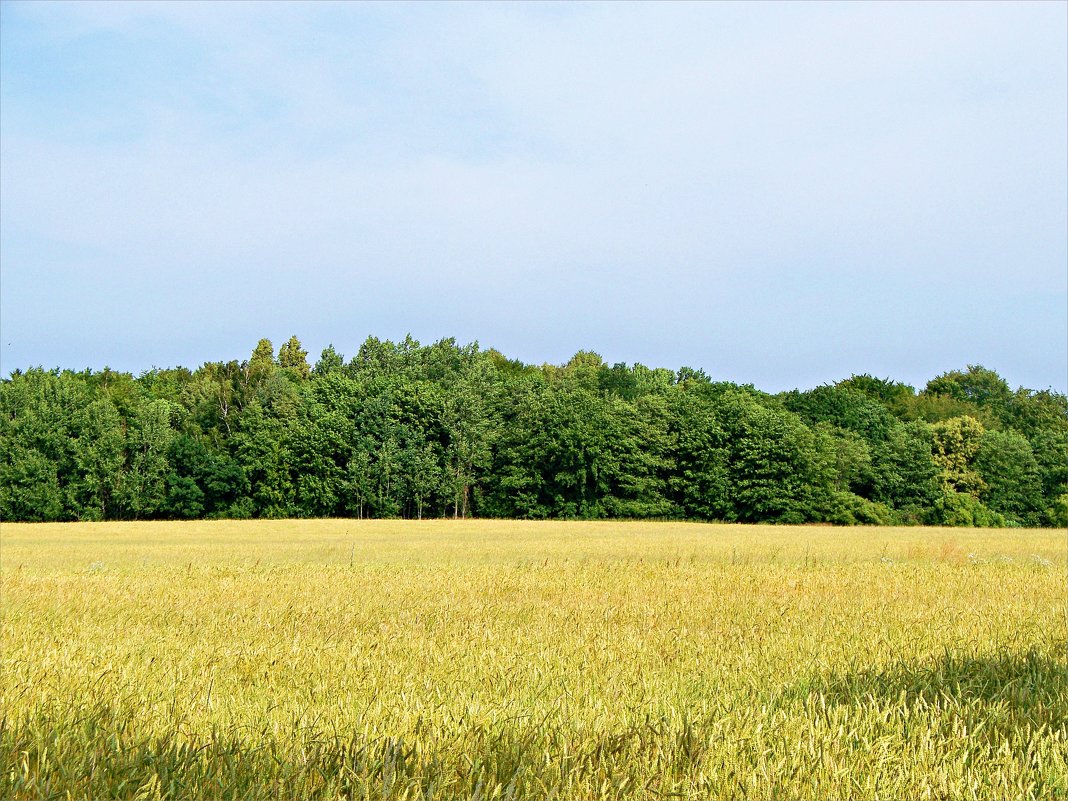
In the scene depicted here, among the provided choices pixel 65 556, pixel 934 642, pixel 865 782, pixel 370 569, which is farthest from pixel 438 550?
pixel 865 782

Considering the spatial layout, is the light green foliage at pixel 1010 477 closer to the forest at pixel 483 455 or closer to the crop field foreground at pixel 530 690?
the forest at pixel 483 455

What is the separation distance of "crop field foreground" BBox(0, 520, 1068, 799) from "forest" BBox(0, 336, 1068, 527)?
2365 inches

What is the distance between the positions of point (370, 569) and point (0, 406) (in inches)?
2519

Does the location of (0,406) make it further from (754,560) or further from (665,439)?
(754,560)

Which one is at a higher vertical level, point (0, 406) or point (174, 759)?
point (0, 406)

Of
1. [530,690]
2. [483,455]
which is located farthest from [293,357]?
[530,690]

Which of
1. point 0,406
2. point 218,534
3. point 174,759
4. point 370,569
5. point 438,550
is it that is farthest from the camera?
point 0,406

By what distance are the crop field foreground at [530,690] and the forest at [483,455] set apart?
60074 millimetres

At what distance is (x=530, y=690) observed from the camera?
19.9ft

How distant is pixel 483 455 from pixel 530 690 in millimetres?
72197

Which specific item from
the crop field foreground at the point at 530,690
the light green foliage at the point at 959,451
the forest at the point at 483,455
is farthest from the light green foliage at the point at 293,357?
the crop field foreground at the point at 530,690

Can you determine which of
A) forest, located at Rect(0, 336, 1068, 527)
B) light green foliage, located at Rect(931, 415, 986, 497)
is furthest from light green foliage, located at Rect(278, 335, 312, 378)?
light green foliage, located at Rect(931, 415, 986, 497)

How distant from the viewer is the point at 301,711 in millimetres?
5312

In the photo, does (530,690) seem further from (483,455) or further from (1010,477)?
(1010,477)
